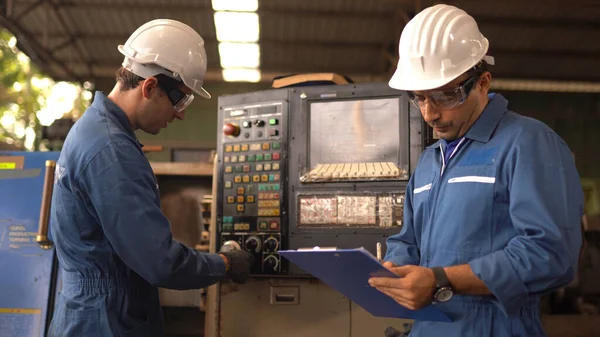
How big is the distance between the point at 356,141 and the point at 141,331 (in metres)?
0.99

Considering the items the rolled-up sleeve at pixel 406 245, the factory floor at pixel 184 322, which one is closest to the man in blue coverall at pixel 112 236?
the rolled-up sleeve at pixel 406 245

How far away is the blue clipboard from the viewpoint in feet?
3.28

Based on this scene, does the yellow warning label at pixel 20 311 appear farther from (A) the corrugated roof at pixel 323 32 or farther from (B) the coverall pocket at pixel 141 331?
(A) the corrugated roof at pixel 323 32

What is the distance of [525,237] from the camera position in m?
0.98

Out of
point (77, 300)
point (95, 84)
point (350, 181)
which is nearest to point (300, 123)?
point (350, 181)

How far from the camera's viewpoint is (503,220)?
107 centimetres

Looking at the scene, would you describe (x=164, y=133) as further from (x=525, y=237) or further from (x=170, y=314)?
(x=525, y=237)

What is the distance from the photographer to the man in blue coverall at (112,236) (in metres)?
1.30

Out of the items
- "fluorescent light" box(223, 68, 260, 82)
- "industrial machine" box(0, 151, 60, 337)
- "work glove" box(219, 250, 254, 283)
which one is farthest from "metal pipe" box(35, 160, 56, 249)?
"fluorescent light" box(223, 68, 260, 82)

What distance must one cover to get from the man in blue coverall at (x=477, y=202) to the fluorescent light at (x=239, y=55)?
483 cm

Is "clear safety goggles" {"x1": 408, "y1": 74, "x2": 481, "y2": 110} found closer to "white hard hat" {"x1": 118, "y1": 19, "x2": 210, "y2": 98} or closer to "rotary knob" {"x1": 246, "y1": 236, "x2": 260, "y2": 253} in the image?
"white hard hat" {"x1": 118, "y1": 19, "x2": 210, "y2": 98}

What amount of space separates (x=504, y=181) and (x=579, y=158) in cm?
690

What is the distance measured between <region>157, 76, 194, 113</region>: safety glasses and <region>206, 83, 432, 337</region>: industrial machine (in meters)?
0.54

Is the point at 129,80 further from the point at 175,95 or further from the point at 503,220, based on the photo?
the point at 503,220
